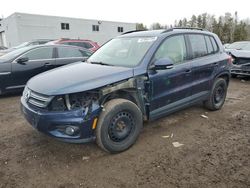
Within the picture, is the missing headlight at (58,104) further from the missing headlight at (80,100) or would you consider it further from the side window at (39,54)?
the side window at (39,54)

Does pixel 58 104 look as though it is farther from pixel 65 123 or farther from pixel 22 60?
pixel 22 60

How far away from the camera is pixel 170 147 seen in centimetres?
349

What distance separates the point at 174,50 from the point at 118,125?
174 centimetres

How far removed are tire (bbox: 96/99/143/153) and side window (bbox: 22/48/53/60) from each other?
4.42m

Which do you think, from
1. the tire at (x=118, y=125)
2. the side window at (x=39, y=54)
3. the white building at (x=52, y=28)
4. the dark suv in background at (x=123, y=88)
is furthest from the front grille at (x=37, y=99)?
the white building at (x=52, y=28)

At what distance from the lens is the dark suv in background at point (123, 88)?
9.59ft

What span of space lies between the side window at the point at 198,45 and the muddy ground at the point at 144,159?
4.50 ft

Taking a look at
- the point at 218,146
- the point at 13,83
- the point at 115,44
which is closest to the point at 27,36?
the point at 13,83

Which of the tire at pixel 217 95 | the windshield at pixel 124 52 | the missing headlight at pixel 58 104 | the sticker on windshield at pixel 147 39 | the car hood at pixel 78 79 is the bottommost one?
the tire at pixel 217 95

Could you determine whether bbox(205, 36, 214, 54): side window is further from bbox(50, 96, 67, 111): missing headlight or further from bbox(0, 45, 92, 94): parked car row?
bbox(50, 96, 67, 111): missing headlight

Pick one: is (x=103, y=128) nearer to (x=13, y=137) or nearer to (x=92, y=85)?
(x=92, y=85)

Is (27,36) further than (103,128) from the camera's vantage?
Yes

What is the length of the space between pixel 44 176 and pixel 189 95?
9.45ft

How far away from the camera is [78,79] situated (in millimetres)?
3084
